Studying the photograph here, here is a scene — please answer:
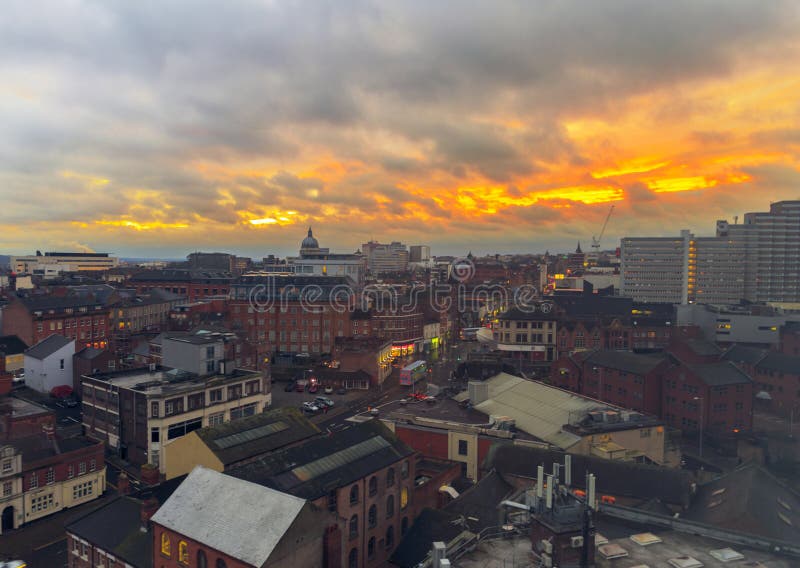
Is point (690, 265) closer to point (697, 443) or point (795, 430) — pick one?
point (795, 430)

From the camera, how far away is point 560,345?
115188mm

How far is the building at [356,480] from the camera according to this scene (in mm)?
36125

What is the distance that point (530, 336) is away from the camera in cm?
11581

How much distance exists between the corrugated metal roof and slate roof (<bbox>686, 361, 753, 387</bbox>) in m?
23.3

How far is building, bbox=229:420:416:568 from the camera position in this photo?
1422 inches

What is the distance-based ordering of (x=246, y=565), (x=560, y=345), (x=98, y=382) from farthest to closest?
(x=560, y=345), (x=98, y=382), (x=246, y=565)

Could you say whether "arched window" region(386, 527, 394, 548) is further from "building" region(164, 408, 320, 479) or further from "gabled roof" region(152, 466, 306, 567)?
"gabled roof" region(152, 466, 306, 567)

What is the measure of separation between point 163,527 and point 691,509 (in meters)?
37.9

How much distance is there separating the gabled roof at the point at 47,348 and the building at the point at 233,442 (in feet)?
176

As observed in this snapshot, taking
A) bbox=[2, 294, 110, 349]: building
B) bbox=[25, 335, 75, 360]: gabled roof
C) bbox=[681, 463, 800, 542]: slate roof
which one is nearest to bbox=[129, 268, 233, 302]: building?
bbox=[2, 294, 110, 349]: building

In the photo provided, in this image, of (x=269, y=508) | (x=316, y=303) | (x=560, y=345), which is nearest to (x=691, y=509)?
(x=269, y=508)

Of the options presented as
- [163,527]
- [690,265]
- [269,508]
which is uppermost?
[690,265]

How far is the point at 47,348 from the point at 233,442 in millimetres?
60916

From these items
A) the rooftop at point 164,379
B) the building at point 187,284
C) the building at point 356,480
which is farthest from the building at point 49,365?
the building at point 187,284
